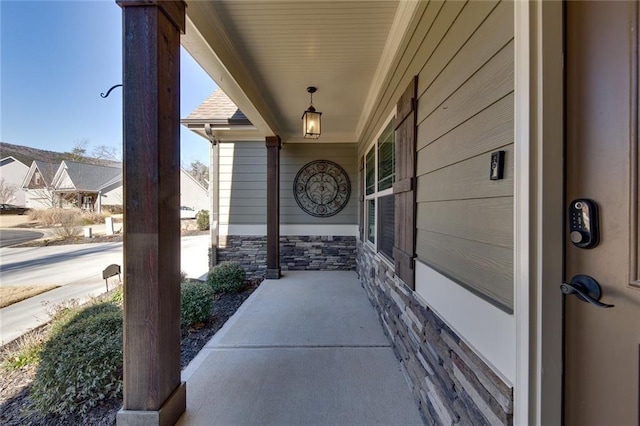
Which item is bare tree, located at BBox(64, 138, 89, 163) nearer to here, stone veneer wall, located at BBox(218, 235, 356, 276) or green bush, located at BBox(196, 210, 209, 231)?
green bush, located at BBox(196, 210, 209, 231)

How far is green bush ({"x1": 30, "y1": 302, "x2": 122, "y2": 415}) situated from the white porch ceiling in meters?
2.50

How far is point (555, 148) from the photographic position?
0.84m

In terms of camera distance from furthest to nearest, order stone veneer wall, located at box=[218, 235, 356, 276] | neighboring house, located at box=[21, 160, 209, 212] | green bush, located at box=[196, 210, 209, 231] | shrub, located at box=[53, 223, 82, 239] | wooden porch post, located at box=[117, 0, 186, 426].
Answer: green bush, located at box=[196, 210, 209, 231] → neighboring house, located at box=[21, 160, 209, 212] → shrub, located at box=[53, 223, 82, 239] → stone veneer wall, located at box=[218, 235, 356, 276] → wooden porch post, located at box=[117, 0, 186, 426]

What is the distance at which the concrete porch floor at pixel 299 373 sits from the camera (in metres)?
1.74

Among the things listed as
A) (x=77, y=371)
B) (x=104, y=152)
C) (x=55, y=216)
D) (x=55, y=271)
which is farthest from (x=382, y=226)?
(x=104, y=152)

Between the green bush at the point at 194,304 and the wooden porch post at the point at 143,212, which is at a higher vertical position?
the wooden porch post at the point at 143,212

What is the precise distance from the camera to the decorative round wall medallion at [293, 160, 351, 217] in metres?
5.64

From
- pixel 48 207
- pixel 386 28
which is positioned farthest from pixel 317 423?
pixel 48 207

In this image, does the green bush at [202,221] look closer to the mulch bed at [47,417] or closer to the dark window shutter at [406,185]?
the mulch bed at [47,417]

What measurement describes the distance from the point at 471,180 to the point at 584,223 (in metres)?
0.46

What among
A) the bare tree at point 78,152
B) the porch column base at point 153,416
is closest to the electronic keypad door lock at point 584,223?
the porch column base at point 153,416

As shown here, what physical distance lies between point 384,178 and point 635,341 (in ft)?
8.75

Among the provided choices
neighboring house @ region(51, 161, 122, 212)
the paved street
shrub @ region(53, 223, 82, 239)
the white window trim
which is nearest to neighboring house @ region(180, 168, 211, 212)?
neighboring house @ region(51, 161, 122, 212)

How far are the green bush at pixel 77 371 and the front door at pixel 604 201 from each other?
258 centimetres
